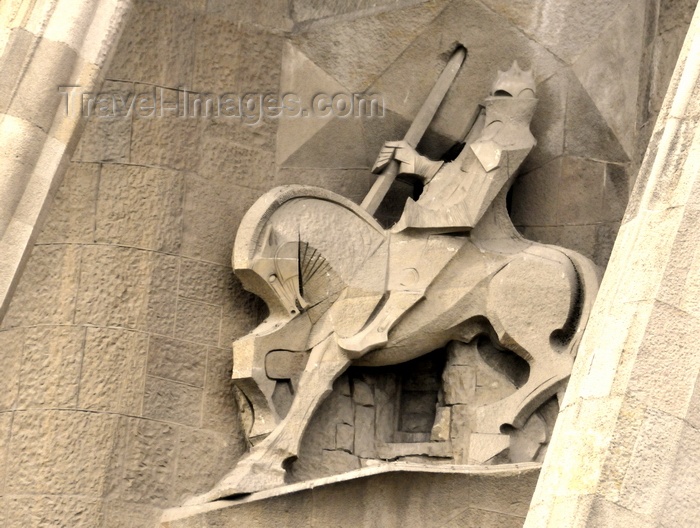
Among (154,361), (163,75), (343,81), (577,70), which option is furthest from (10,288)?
(577,70)

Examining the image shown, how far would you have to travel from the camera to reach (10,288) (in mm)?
6219

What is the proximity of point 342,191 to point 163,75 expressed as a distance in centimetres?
72

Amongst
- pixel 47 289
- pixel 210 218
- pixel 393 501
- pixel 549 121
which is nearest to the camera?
pixel 393 501

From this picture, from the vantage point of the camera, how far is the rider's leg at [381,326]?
6.30 metres

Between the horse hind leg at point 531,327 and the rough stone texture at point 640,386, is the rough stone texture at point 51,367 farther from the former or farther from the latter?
the rough stone texture at point 640,386

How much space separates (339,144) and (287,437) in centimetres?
114

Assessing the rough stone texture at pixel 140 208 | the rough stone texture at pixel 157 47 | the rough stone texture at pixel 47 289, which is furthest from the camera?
the rough stone texture at pixel 157 47

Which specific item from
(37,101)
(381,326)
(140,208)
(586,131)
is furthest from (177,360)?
(586,131)

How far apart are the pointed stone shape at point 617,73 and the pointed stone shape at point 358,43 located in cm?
61

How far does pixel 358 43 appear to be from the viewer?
684 cm

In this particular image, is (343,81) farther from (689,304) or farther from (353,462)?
(689,304)

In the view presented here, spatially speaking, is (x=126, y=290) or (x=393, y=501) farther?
(x=126, y=290)

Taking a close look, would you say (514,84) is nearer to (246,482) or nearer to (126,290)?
(126,290)

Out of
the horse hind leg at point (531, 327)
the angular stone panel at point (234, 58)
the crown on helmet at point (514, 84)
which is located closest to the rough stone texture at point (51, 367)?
the angular stone panel at point (234, 58)
